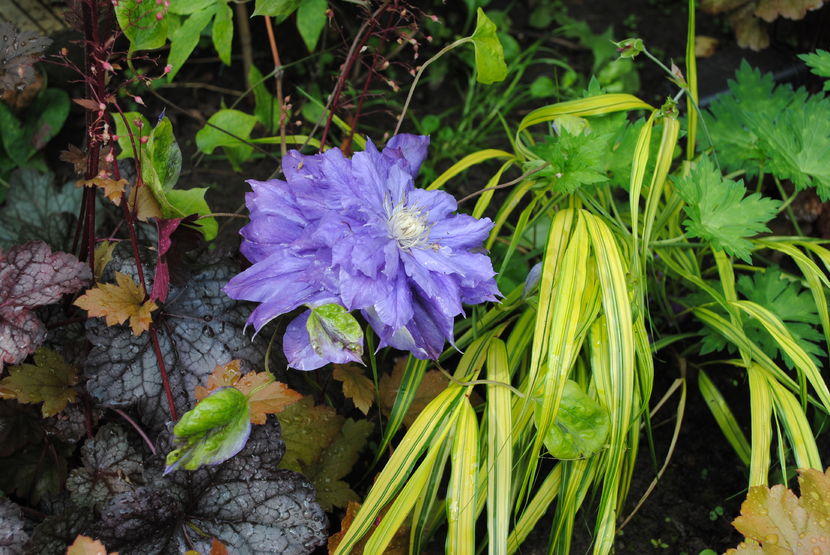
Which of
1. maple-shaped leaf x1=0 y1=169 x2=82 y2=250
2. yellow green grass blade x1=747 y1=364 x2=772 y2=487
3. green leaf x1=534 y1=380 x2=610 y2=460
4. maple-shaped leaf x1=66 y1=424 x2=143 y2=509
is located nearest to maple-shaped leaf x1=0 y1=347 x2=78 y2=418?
maple-shaped leaf x1=66 y1=424 x2=143 y2=509

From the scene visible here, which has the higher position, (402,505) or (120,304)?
(120,304)

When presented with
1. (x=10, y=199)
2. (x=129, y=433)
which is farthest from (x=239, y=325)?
(x=10, y=199)

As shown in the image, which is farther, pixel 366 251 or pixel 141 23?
pixel 141 23

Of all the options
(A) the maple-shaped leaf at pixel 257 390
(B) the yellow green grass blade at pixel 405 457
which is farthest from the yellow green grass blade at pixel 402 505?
(A) the maple-shaped leaf at pixel 257 390

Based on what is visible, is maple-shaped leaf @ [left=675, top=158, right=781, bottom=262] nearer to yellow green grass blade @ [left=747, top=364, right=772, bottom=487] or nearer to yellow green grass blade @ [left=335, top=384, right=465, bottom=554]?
yellow green grass blade @ [left=747, top=364, right=772, bottom=487]

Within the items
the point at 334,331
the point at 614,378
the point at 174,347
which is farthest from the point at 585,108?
the point at 174,347

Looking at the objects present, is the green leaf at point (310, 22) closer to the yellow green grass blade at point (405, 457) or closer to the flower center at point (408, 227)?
the flower center at point (408, 227)

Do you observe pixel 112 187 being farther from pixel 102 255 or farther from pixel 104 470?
pixel 104 470
